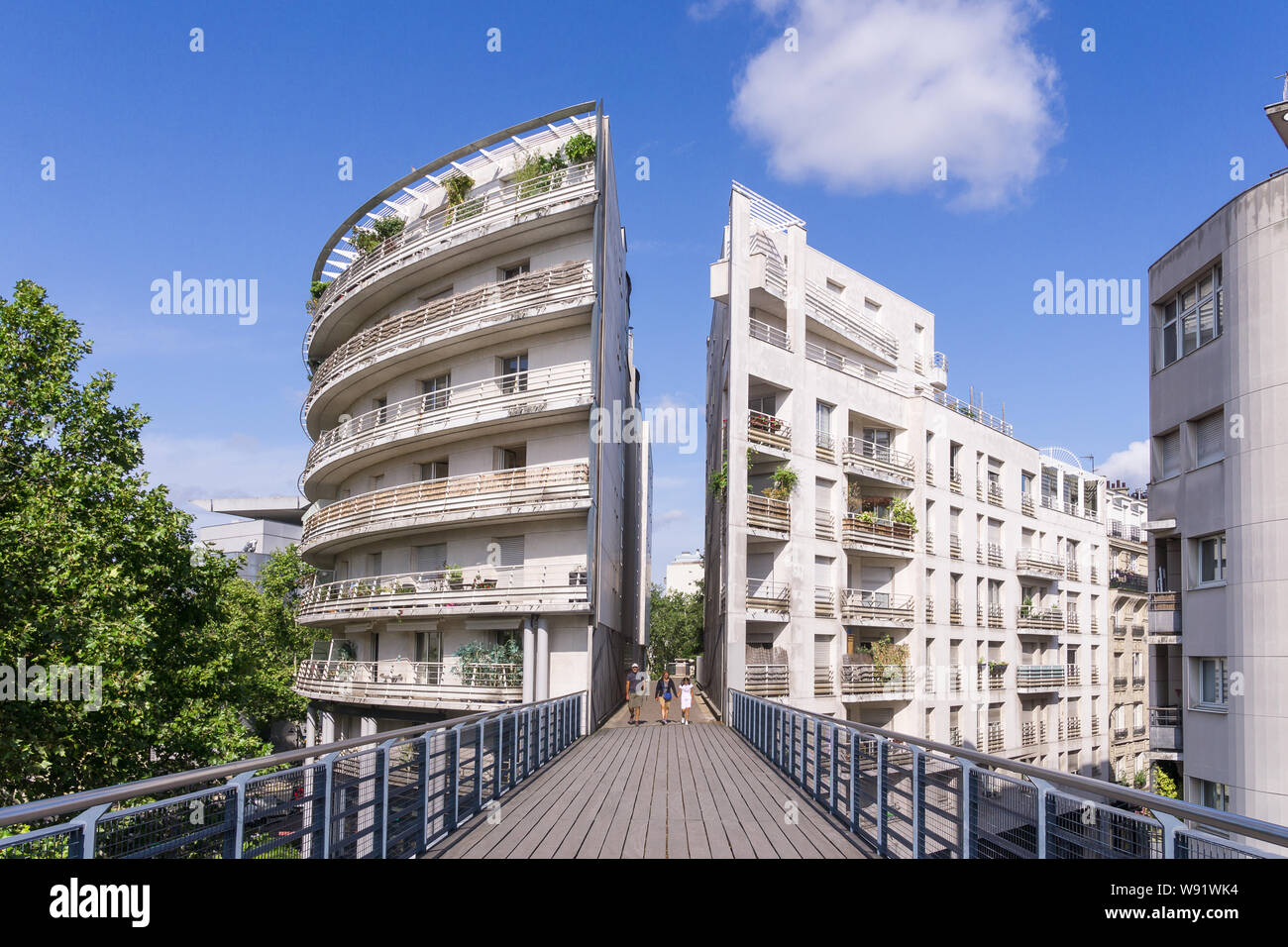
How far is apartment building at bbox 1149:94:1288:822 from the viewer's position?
62.4ft

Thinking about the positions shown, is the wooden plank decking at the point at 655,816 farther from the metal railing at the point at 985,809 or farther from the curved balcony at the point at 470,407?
the curved balcony at the point at 470,407

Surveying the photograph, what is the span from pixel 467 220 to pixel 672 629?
63.0 meters

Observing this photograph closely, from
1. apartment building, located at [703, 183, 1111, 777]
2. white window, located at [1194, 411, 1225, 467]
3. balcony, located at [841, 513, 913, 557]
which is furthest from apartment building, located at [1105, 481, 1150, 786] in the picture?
white window, located at [1194, 411, 1225, 467]

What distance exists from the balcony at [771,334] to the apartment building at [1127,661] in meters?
31.9

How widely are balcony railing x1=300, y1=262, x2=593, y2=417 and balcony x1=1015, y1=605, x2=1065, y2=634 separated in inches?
1238

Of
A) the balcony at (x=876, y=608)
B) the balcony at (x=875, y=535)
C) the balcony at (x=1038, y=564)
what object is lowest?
the balcony at (x=876, y=608)

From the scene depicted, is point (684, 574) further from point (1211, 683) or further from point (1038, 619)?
point (1211, 683)

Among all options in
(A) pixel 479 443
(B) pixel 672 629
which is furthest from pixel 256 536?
(A) pixel 479 443

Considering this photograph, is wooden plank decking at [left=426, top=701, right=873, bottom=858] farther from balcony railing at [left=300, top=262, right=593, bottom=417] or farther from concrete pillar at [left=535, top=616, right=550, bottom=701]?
balcony railing at [left=300, top=262, right=593, bottom=417]

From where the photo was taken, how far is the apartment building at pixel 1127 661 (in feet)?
172

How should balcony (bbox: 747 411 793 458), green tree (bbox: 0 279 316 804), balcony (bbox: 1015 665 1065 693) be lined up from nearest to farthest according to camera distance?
green tree (bbox: 0 279 316 804) → balcony (bbox: 747 411 793 458) → balcony (bbox: 1015 665 1065 693)

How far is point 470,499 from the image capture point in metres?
25.0

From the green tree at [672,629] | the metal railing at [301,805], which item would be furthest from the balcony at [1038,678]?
the metal railing at [301,805]
